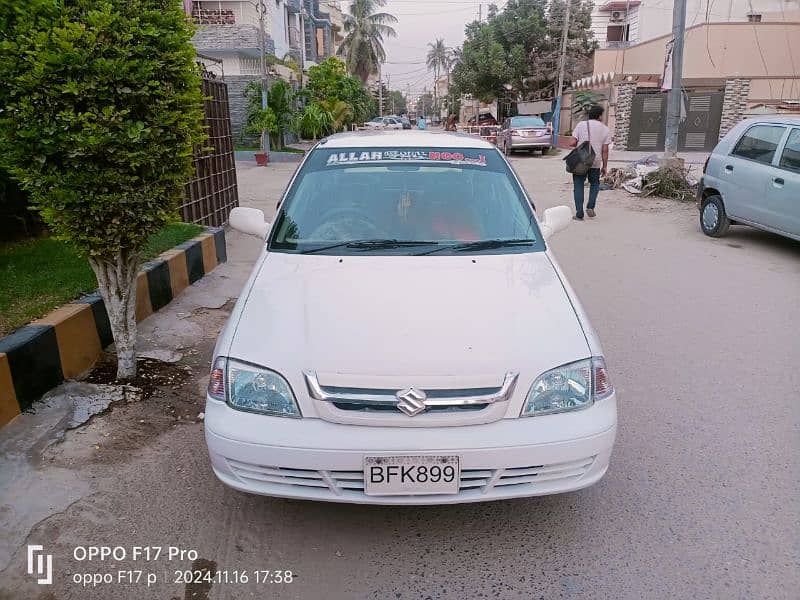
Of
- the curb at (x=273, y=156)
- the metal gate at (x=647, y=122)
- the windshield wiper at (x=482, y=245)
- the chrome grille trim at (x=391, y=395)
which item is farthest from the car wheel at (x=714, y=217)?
the metal gate at (x=647, y=122)

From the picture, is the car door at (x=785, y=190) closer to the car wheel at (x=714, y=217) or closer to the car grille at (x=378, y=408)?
the car wheel at (x=714, y=217)

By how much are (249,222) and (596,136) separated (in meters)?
7.64

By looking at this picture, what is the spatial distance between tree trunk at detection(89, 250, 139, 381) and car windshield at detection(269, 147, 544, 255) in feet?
3.38

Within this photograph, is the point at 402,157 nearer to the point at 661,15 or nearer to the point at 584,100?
the point at 584,100

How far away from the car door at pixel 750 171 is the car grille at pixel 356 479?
6.64m

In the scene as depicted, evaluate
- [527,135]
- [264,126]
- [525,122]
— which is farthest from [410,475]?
[525,122]

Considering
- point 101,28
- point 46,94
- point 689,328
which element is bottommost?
point 689,328

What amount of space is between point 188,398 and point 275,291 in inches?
52.5

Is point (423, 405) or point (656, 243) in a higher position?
point (423, 405)

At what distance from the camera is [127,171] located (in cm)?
351

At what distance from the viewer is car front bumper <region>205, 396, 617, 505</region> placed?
234 centimetres

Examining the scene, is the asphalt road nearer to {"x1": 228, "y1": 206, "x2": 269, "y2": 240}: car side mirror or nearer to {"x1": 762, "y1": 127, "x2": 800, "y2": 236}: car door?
{"x1": 228, "y1": 206, "x2": 269, "y2": 240}: car side mirror

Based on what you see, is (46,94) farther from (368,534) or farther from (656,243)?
(656,243)

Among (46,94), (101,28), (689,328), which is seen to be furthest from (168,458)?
(689,328)
